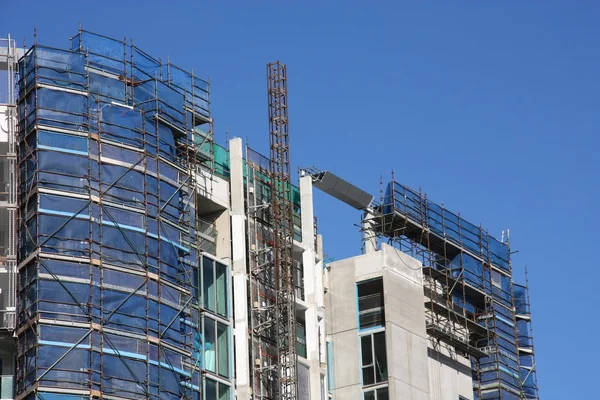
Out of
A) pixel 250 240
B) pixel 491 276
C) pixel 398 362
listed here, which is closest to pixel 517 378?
pixel 491 276

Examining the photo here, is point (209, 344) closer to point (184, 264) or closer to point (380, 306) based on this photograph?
point (184, 264)

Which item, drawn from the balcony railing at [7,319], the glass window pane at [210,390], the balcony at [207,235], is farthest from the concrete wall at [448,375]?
the balcony railing at [7,319]

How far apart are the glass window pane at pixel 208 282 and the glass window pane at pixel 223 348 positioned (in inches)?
52.8

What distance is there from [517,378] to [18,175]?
44821 mm

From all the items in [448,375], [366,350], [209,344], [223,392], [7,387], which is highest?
[366,350]

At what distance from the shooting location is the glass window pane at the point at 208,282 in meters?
97.7

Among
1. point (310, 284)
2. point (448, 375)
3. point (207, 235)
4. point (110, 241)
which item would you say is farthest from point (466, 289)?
point (110, 241)

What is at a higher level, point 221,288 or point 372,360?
point 221,288

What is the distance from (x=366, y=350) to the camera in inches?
4279

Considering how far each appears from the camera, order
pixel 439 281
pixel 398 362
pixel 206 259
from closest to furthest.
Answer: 1. pixel 206 259
2. pixel 398 362
3. pixel 439 281

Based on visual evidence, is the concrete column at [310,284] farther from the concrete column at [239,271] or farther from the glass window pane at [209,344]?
the glass window pane at [209,344]

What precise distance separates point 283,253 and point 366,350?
9.54 meters

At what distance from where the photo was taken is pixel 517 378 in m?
122

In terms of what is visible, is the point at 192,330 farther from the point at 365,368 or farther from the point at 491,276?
the point at 491,276
